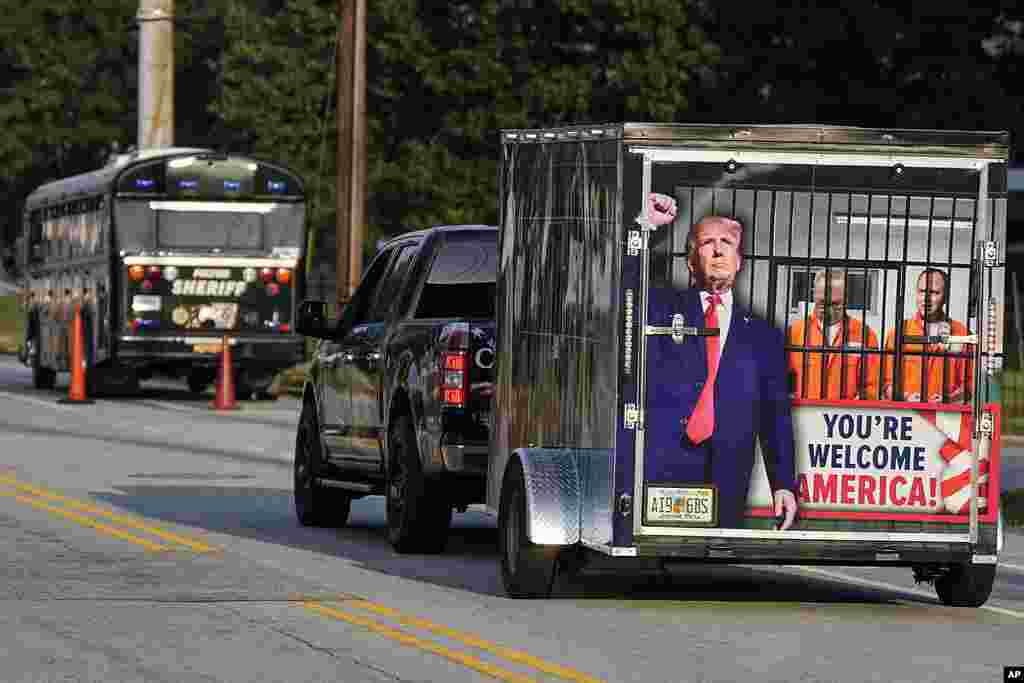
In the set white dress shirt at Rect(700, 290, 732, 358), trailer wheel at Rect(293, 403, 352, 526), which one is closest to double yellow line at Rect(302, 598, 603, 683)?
white dress shirt at Rect(700, 290, 732, 358)

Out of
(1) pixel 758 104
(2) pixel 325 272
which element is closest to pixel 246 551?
(1) pixel 758 104

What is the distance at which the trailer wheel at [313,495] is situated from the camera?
18594mm

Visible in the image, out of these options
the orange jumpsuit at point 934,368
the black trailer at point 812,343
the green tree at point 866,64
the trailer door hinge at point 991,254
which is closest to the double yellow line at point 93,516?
the black trailer at point 812,343

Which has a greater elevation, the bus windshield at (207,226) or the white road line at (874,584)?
the bus windshield at (207,226)

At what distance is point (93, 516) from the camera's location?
1858 cm

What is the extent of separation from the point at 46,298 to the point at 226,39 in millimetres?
45087

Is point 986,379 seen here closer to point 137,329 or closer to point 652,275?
point 652,275

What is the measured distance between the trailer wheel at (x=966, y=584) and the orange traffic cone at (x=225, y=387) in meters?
21.7

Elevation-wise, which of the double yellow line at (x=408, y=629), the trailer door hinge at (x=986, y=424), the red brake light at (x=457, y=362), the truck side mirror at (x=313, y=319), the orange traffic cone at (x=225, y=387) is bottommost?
the orange traffic cone at (x=225, y=387)

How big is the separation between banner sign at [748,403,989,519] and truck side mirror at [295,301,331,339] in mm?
5334

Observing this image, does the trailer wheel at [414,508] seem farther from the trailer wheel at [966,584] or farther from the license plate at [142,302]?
the license plate at [142,302]

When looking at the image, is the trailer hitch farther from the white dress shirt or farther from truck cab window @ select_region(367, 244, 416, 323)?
truck cab window @ select_region(367, 244, 416, 323)

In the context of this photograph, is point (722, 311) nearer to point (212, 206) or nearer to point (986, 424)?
point (986, 424)

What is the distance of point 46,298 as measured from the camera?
139 feet
